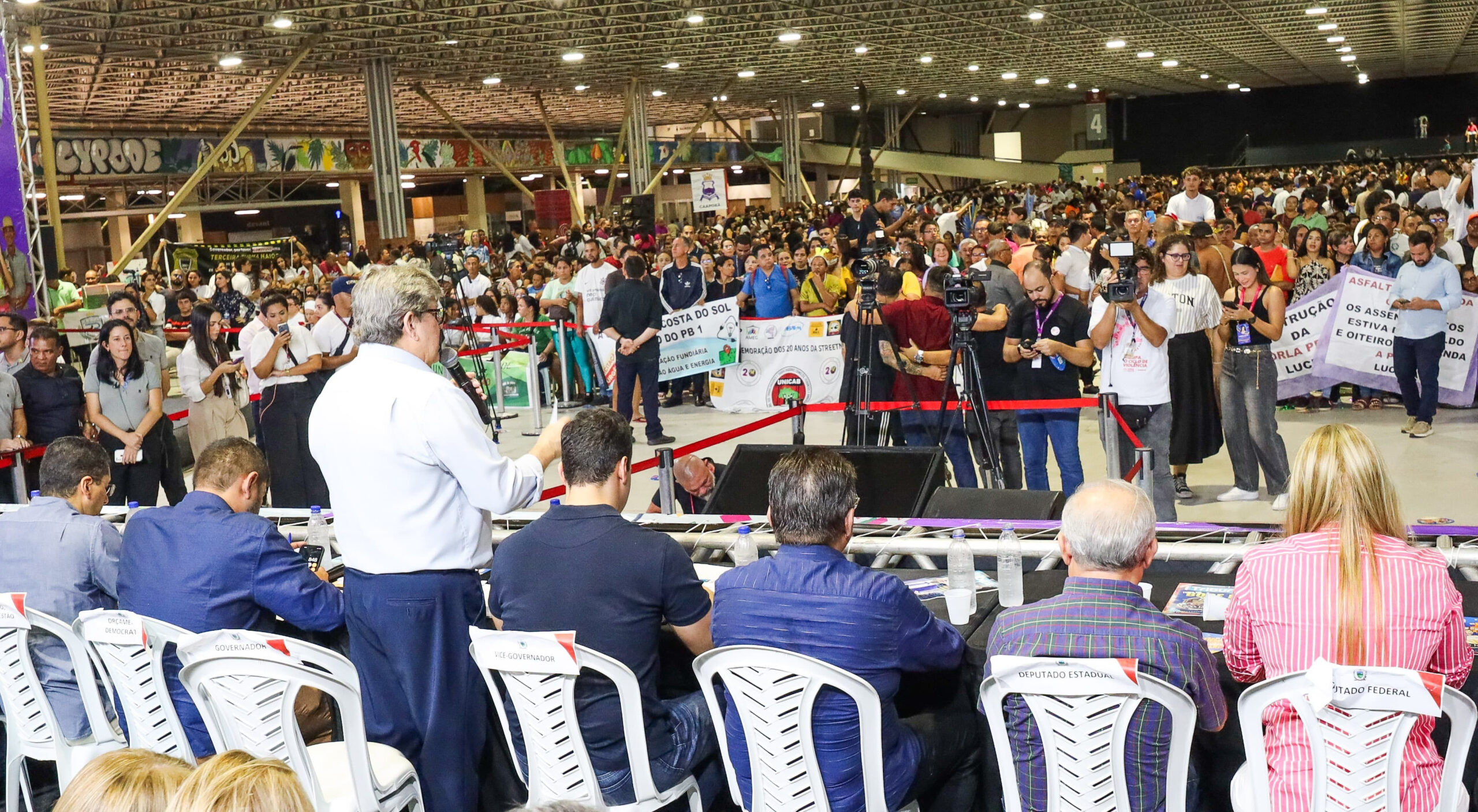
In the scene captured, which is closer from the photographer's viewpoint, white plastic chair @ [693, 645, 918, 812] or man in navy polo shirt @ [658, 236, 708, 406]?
white plastic chair @ [693, 645, 918, 812]

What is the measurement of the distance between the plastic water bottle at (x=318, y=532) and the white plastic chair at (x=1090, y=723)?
260 cm

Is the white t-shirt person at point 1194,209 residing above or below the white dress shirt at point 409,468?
above

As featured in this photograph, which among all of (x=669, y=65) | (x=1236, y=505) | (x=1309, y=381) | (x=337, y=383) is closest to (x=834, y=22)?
(x=669, y=65)

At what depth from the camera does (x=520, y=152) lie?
32312 mm

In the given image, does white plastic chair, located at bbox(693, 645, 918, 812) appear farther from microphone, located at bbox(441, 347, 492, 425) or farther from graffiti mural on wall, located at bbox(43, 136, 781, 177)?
graffiti mural on wall, located at bbox(43, 136, 781, 177)

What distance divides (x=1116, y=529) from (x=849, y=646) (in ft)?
1.96

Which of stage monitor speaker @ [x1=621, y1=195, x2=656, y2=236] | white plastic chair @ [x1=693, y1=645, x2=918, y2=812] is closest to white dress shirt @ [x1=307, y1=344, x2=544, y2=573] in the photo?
white plastic chair @ [x1=693, y1=645, x2=918, y2=812]

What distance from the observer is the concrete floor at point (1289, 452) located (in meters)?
6.68

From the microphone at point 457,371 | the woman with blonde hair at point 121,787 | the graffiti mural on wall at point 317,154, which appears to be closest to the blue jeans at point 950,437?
the microphone at point 457,371

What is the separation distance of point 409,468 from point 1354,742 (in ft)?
6.76

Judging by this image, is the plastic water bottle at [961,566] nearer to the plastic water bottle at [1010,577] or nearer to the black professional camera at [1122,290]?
the plastic water bottle at [1010,577]

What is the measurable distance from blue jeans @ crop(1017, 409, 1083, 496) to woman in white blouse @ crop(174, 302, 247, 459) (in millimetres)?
4211

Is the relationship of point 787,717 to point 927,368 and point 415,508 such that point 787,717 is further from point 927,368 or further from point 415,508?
point 927,368

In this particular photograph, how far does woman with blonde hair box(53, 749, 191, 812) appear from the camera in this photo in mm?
1745
